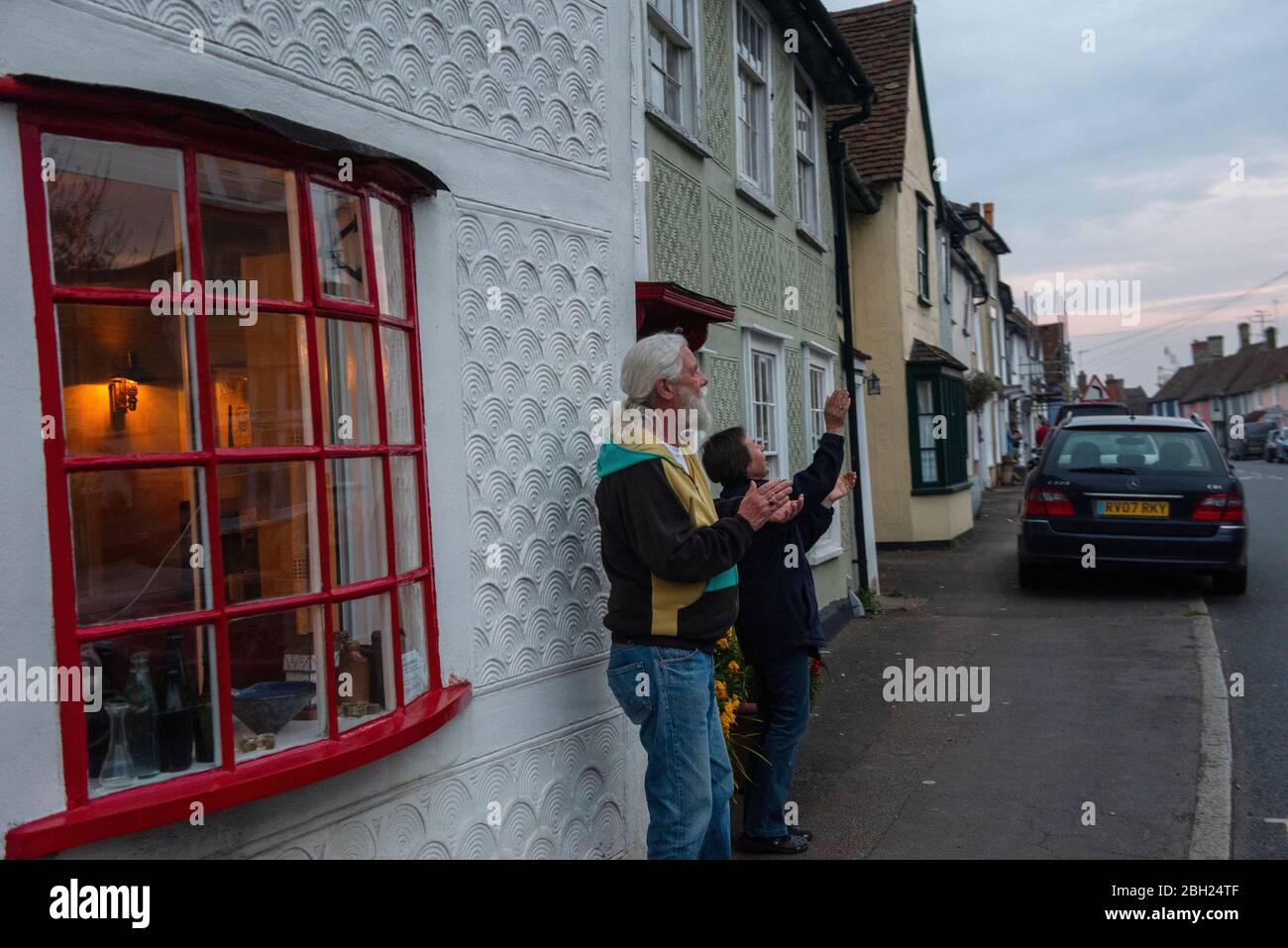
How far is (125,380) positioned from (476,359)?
1370 mm

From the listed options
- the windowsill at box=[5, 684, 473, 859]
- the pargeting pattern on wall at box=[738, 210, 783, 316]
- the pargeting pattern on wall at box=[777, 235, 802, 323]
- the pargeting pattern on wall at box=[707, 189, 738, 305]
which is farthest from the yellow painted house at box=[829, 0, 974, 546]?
the windowsill at box=[5, 684, 473, 859]

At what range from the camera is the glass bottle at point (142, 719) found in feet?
9.59

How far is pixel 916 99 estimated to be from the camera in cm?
1900

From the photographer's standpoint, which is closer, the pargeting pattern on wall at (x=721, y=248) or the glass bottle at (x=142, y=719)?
the glass bottle at (x=142, y=719)

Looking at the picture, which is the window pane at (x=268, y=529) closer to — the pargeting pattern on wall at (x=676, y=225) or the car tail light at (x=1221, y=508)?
the pargeting pattern on wall at (x=676, y=225)

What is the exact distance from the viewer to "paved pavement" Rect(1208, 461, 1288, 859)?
17.1 ft

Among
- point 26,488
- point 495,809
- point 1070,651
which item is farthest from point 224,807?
point 1070,651

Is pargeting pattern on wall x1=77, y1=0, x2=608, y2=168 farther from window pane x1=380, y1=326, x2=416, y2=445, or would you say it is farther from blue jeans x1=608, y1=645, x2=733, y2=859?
blue jeans x1=608, y1=645, x2=733, y2=859

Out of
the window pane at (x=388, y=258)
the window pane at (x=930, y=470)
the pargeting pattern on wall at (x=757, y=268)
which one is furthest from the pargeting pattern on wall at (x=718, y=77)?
the window pane at (x=930, y=470)

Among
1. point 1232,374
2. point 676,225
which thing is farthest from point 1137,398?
point 676,225

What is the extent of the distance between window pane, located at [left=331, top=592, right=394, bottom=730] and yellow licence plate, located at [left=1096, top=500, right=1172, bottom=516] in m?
9.09

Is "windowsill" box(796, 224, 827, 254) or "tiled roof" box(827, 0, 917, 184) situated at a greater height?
"tiled roof" box(827, 0, 917, 184)

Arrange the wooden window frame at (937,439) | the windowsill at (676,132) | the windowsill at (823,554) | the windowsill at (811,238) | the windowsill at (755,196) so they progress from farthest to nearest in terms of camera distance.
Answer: the wooden window frame at (937,439) → the windowsill at (811,238) → the windowsill at (823,554) → the windowsill at (755,196) → the windowsill at (676,132)
